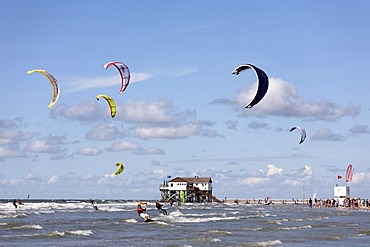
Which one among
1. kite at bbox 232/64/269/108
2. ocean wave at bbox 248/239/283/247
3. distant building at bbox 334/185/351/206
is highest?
kite at bbox 232/64/269/108

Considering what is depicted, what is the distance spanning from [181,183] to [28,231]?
215 feet

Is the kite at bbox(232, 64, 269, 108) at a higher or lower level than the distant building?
higher

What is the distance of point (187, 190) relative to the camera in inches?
3629

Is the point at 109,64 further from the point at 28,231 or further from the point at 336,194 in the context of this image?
the point at 336,194

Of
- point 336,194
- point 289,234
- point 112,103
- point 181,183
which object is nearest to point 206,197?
point 181,183

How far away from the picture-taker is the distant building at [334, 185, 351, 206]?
2874 inches

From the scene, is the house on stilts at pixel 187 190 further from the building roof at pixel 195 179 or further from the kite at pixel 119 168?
the kite at pixel 119 168

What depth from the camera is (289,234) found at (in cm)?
2564

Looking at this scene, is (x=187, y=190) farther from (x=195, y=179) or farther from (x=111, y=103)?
(x=111, y=103)

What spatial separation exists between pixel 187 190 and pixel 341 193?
26.3 meters

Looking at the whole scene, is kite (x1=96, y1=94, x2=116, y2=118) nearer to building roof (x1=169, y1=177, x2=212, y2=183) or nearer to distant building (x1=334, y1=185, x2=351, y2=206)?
distant building (x1=334, y1=185, x2=351, y2=206)

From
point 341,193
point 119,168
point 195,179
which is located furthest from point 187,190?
point 119,168

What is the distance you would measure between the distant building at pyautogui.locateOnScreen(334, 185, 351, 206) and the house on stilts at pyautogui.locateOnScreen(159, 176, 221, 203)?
2438cm

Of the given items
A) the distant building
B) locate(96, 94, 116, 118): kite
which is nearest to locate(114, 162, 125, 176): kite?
locate(96, 94, 116, 118): kite
